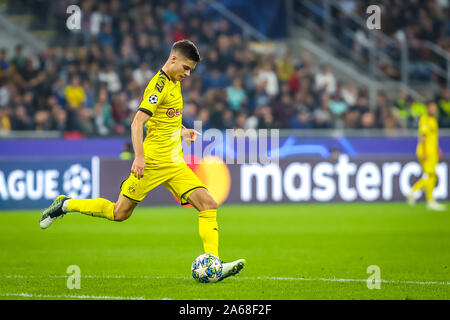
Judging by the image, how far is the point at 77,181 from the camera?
1750 cm

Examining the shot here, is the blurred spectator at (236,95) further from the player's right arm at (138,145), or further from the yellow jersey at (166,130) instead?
the player's right arm at (138,145)

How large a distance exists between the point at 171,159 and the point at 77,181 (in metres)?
9.60

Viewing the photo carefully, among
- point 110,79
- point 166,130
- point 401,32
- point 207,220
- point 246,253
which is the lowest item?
point 246,253

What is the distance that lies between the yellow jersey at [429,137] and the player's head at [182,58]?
10.8 metres

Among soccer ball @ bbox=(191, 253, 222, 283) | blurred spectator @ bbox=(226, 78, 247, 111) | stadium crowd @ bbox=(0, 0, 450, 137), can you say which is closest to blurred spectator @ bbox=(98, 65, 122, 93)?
stadium crowd @ bbox=(0, 0, 450, 137)

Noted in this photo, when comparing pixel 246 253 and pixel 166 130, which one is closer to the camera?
pixel 166 130

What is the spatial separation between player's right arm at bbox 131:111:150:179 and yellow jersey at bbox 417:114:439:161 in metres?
11.2

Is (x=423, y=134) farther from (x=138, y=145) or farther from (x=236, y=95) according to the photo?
(x=138, y=145)

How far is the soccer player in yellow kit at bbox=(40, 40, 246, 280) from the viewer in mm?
7973

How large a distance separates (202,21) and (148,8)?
1528 mm

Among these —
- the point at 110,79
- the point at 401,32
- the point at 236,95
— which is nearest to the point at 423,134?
the point at 236,95

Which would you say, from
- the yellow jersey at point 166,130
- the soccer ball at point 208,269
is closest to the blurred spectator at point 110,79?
the yellow jersey at point 166,130

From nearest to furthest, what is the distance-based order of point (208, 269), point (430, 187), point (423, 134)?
point (208, 269), point (423, 134), point (430, 187)
